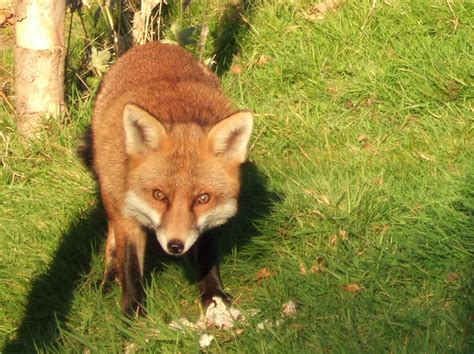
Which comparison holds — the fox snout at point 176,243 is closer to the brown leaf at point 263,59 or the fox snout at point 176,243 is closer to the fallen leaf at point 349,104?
the fallen leaf at point 349,104

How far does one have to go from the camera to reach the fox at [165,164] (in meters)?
4.38

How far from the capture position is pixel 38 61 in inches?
256

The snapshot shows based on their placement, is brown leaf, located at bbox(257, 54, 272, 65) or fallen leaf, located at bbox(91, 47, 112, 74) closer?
fallen leaf, located at bbox(91, 47, 112, 74)

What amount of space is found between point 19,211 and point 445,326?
10.0 feet

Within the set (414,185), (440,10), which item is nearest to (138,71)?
(414,185)

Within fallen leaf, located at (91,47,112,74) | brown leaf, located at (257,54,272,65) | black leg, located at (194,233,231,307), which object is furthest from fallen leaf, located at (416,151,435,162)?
fallen leaf, located at (91,47,112,74)

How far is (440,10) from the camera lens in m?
7.14

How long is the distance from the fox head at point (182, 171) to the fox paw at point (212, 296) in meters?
0.50

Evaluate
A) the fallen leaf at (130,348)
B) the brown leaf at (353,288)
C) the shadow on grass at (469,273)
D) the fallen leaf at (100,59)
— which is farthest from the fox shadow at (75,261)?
the fallen leaf at (100,59)

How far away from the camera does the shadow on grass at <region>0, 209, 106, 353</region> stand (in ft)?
15.6

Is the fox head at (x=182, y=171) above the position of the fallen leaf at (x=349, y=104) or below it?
above

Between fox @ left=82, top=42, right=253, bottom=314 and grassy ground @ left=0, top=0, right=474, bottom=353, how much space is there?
24cm

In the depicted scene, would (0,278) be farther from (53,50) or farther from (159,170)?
(53,50)

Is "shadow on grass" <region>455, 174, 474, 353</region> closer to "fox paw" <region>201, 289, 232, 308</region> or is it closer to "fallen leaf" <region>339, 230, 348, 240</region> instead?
"fallen leaf" <region>339, 230, 348, 240</region>
